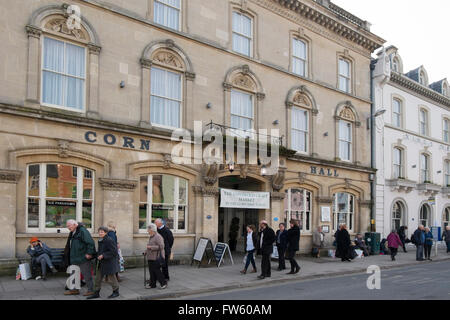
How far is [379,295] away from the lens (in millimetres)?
9969

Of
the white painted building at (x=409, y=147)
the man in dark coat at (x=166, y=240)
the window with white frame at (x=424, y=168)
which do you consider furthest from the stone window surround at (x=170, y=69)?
the window with white frame at (x=424, y=168)

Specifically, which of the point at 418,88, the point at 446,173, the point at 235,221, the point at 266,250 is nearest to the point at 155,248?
the point at 266,250

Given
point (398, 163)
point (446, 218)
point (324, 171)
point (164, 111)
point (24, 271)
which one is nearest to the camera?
point (24, 271)

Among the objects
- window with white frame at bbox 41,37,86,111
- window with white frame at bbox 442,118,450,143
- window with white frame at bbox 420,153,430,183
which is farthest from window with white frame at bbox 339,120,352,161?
window with white frame at bbox 41,37,86,111

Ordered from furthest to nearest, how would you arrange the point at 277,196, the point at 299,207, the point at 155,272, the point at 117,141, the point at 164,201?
the point at 299,207 < the point at 277,196 < the point at 164,201 < the point at 117,141 < the point at 155,272

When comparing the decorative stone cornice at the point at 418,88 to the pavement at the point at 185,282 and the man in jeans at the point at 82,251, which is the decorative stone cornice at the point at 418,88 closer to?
the pavement at the point at 185,282

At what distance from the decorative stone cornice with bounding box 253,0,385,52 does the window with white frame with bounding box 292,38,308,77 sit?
114cm

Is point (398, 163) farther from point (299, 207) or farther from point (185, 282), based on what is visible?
point (185, 282)

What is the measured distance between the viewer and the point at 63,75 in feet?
42.5

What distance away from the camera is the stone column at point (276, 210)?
17.8m

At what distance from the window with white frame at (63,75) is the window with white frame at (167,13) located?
3315 millimetres

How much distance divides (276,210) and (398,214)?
35.9 ft

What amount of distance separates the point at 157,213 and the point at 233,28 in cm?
852
